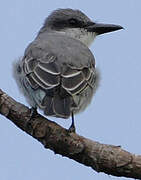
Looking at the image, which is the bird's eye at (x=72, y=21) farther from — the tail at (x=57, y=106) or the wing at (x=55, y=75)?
the tail at (x=57, y=106)

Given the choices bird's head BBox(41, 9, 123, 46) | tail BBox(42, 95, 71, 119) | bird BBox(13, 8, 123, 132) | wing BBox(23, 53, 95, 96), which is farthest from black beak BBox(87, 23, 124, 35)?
tail BBox(42, 95, 71, 119)

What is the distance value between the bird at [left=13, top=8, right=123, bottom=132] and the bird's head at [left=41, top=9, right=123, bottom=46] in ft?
1.06

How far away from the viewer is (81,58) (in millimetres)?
5953

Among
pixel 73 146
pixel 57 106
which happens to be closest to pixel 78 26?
pixel 57 106

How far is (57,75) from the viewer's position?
17.5 ft

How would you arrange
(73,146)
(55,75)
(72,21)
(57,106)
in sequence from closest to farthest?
(73,146) < (57,106) < (55,75) < (72,21)

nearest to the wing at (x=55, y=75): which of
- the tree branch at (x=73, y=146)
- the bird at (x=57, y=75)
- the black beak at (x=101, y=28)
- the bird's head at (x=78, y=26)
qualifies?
the bird at (x=57, y=75)

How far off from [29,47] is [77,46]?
594 mm

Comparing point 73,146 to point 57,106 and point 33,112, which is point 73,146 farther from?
point 33,112

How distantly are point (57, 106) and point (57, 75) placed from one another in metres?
0.37

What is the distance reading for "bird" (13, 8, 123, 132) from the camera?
5213 mm

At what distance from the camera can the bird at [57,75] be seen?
17.1ft

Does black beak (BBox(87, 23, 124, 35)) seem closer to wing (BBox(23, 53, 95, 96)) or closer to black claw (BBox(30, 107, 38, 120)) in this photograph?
wing (BBox(23, 53, 95, 96))

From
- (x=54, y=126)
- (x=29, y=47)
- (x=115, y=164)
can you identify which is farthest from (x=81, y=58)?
(x=115, y=164)
